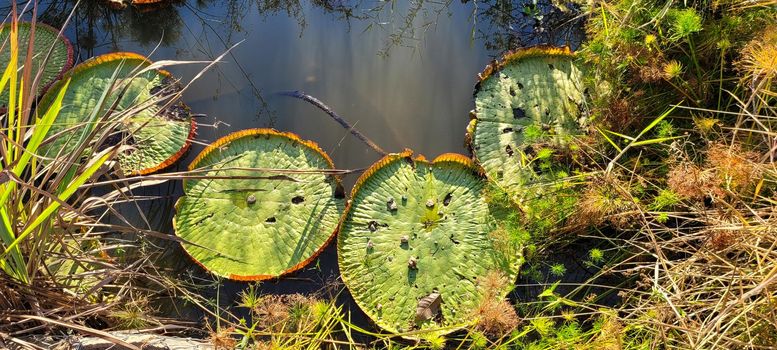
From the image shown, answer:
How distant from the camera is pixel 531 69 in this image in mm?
2533

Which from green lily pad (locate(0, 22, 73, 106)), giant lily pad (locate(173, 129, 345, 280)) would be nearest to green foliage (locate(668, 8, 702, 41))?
giant lily pad (locate(173, 129, 345, 280))

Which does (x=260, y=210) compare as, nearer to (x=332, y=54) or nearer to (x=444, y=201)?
(x=444, y=201)

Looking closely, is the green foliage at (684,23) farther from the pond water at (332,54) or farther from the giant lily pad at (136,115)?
the giant lily pad at (136,115)

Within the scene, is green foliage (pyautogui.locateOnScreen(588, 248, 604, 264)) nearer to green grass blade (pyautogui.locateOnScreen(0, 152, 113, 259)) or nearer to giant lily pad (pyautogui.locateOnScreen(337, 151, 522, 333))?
giant lily pad (pyautogui.locateOnScreen(337, 151, 522, 333))

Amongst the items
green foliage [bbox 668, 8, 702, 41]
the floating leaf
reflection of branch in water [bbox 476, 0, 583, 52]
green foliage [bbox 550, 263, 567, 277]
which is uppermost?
reflection of branch in water [bbox 476, 0, 583, 52]

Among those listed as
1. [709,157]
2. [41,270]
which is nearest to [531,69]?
[709,157]

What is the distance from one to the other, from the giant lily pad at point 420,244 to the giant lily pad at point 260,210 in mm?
158

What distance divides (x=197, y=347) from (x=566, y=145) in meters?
1.81

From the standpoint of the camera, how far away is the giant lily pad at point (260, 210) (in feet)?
7.47

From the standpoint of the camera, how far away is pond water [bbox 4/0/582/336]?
262cm

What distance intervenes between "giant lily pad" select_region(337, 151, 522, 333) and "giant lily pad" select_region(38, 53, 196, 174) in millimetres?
926

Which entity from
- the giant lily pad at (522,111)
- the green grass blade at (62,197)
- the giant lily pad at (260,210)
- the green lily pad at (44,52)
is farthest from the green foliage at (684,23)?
the green lily pad at (44,52)

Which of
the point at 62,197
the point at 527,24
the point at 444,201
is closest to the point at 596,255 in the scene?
the point at 444,201

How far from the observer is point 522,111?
96.9 inches
